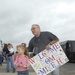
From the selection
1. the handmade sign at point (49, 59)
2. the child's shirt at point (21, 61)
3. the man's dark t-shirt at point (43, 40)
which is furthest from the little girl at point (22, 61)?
the man's dark t-shirt at point (43, 40)

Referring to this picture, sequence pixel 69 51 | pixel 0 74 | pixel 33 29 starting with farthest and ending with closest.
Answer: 1. pixel 69 51
2. pixel 0 74
3. pixel 33 29

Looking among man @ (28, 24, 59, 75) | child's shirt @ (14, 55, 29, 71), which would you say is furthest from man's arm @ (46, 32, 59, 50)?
child's shirt @ (14, 55, 29, 71)

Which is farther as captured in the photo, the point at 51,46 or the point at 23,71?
the point at 23,71

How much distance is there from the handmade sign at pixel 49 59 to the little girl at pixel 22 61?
54 centimetres

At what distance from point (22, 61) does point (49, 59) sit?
0.94m

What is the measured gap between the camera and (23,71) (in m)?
8.40

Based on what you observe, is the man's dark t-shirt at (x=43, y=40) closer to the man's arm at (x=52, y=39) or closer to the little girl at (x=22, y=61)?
the man's arm at (x=52, y=39)

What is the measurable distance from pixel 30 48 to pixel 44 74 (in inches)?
28.4

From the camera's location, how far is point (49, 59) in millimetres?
7746

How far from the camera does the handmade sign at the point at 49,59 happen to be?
7.66 m

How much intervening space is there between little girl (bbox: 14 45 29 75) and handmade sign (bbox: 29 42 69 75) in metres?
0.54

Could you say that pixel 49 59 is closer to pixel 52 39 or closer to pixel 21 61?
pixel 52 39

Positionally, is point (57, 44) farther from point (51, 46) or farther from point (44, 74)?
point (44, 74)

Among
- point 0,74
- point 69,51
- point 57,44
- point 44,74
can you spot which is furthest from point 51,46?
point 69,51
